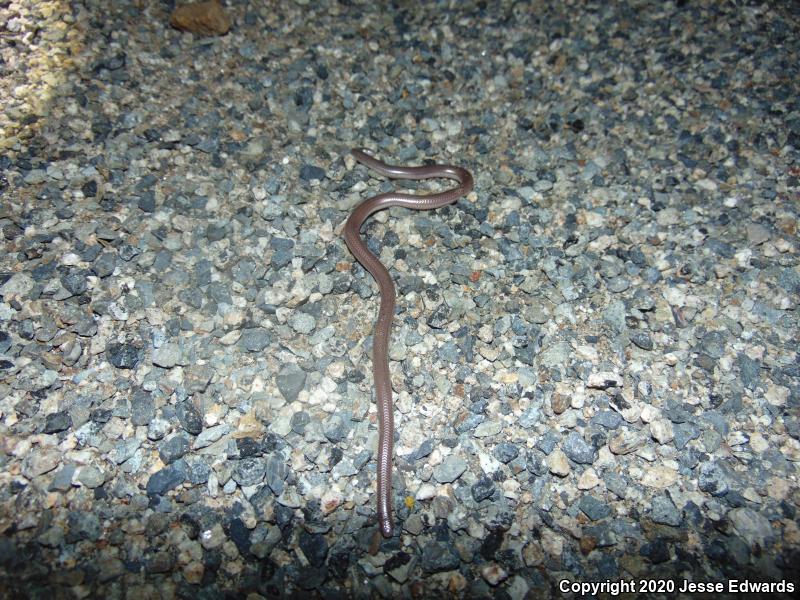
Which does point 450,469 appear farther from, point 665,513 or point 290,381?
point 665,513

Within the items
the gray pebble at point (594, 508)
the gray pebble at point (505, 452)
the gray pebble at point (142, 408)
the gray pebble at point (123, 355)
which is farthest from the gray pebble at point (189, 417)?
the gray pebble at point (594, 508)

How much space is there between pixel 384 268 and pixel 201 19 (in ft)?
12.9

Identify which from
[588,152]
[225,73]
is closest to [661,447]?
[588,152]

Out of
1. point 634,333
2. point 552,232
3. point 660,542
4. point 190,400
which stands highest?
point 552,232

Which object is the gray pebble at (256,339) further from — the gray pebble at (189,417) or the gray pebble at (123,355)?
the gray pebble at (123,355)

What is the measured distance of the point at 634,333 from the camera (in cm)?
496

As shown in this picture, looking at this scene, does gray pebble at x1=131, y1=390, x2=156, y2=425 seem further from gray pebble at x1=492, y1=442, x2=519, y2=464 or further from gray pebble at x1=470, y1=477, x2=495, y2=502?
gray pebble at x1=492, y1=442, x2=519, y2=464

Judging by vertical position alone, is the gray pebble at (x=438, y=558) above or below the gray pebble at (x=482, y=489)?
below

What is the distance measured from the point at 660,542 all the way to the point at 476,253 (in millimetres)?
2911

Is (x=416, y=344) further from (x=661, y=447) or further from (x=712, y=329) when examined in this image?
(x=712, y=329)

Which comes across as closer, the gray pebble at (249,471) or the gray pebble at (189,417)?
the gray pebble at (249,471)

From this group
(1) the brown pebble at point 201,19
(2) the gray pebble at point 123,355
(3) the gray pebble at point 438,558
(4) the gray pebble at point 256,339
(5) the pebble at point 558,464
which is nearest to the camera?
(3) the gray pebble at point 438,558

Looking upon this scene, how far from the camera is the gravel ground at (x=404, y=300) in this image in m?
4.04

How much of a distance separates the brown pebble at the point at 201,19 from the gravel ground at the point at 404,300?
148 millimetres
